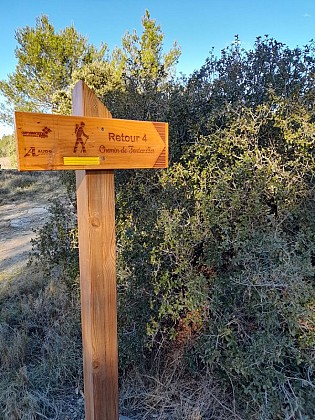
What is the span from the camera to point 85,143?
3.79ft

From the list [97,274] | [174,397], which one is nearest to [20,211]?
[174,397]

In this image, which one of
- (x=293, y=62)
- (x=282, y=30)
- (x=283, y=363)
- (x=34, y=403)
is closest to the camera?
(x=283, y=363)

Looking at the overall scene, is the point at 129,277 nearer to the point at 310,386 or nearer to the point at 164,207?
the point at 164,207

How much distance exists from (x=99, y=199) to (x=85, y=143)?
23 cm

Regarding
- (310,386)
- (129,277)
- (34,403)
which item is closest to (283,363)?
(310,386)

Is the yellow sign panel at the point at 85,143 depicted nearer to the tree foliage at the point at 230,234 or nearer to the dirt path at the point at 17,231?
the tree foliage at the point at 230,234

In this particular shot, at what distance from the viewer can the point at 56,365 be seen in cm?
223

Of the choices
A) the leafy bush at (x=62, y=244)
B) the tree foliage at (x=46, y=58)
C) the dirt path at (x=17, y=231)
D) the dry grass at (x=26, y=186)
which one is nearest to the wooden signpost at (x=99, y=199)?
the leafy bush at (x=62, y=244)

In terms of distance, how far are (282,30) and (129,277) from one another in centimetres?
272

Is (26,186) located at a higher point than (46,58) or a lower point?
lower

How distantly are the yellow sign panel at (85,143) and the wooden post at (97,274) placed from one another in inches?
3.1

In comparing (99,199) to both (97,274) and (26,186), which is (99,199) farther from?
(26,186)

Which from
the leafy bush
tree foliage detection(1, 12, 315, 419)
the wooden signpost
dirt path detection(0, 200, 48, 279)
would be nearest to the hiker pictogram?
the wooden signpost

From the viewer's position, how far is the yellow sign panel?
40.6 inches
